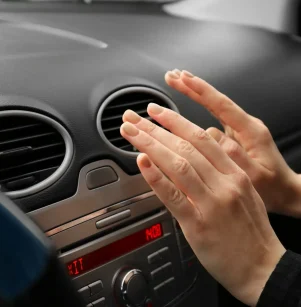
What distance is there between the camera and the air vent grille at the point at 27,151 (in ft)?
2.76

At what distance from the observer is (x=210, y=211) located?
786mm

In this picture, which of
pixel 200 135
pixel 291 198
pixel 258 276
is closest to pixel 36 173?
pixel 200 135

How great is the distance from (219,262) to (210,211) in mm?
77

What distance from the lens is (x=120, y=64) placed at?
1.08 meters

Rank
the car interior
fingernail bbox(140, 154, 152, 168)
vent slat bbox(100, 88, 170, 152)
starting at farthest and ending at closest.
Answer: vent slat bbox(100, 88, 170, 152), the car interior, fingernail bbox(140, 154, 152, 168)

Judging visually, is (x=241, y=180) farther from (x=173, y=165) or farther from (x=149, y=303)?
(x=149, y=303)

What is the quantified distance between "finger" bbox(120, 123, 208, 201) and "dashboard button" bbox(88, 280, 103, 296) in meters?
0.23

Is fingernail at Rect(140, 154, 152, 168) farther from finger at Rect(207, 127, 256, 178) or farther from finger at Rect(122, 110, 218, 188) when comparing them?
finger at Rect(207, 127, 256, 178)

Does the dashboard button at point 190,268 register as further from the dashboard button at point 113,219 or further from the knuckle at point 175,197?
the knuckle at point 175,197

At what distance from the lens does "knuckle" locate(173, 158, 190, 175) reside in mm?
768

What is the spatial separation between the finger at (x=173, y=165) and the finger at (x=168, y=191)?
0.01m

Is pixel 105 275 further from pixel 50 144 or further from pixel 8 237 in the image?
pixel 8 237

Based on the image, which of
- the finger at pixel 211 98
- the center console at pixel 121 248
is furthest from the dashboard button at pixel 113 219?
the finger at pixel 211 98

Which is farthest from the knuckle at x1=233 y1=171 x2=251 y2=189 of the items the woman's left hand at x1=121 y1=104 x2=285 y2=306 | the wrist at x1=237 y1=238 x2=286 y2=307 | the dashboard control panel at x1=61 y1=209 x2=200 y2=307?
the dashboard control panel at x1=61 y1=209 x2=200 y2=307
